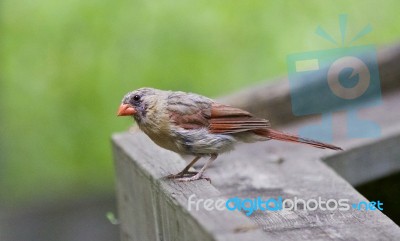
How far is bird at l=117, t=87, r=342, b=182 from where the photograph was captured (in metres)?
3.70

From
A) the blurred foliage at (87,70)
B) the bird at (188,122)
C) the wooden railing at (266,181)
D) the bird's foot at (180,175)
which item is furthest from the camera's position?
the blurred foliage at (87,70)

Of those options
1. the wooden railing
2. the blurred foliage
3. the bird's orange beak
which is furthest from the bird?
the blurred foliage

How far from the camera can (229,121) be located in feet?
12.4

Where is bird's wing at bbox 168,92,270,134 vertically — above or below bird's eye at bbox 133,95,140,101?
below

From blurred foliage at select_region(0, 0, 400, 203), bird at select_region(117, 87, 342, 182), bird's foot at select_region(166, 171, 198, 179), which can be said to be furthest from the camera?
blurred foliage at select_region(0, 0, 400, 203)

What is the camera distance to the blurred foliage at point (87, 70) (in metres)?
7.04

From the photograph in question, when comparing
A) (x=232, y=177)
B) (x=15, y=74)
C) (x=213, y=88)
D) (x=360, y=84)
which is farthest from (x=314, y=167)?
(x=15, y=74)

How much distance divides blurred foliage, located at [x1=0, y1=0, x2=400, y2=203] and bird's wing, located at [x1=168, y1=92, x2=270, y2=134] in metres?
3.17

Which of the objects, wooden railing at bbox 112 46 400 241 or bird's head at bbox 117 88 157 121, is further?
bird's head at bbox 117 88 157 121

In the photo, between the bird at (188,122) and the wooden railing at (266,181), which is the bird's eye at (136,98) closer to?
the bird at (188,122)

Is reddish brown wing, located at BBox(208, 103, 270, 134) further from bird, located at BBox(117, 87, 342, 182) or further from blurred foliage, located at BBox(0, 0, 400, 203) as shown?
blurred foliage, located at BBox(0, 0, 400, 203)

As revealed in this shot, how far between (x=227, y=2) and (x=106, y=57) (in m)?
1.10

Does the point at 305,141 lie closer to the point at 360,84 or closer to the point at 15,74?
the point at 360,84

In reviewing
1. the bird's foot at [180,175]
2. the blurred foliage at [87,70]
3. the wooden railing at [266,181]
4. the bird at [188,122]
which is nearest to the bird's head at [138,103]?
the bird at [188,122]
